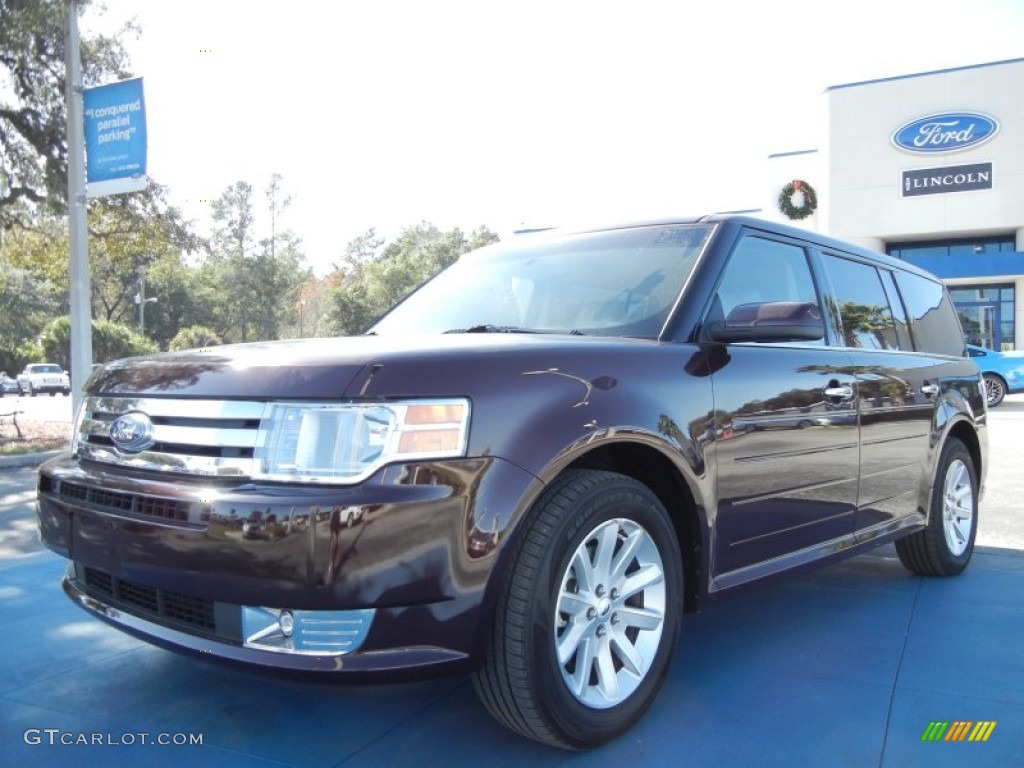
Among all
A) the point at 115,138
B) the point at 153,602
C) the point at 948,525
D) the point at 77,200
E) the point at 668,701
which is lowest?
the point at 668,701

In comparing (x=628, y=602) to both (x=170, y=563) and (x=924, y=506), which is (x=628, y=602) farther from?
(x=924, y=506)

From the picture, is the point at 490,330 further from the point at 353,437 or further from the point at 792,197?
the point at 792,197

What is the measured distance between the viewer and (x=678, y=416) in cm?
291

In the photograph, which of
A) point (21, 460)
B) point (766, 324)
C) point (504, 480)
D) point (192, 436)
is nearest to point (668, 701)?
point (504, 480)

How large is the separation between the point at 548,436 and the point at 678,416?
62cm

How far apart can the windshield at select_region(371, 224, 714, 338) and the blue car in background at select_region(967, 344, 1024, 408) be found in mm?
17883

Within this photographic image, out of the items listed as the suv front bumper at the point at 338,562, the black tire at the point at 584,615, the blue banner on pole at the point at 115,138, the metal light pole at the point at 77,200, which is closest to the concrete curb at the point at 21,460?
the metal light pole at the point at 77,200

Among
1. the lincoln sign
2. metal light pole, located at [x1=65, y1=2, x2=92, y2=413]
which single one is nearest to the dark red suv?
metal light pole, located at [x1=65, y1=2, x2=92, y2=413]

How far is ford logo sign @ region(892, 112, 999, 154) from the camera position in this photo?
1220 inches

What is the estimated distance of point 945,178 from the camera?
31672 mm

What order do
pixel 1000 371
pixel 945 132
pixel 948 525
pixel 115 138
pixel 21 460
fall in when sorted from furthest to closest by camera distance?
pixel 945 132
pixel 1000 371
pixel 21 460
pixel 115 138
pixel 948 525

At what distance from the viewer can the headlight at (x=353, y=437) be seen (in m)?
2.30

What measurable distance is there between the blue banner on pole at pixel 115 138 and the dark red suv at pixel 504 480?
8.16m

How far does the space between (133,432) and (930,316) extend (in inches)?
178
